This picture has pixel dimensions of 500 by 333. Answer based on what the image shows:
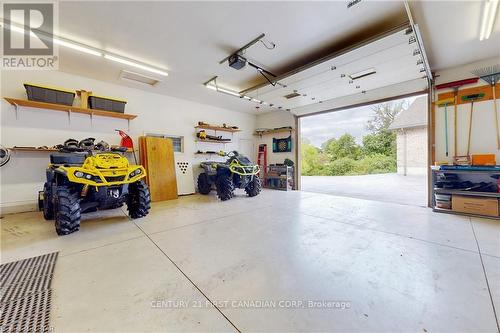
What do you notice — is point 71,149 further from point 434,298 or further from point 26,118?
point 434,298

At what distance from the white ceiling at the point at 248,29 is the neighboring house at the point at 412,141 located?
811 centimetres

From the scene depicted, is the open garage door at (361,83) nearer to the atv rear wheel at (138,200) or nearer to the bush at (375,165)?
the atv rear wheel at (138,200)

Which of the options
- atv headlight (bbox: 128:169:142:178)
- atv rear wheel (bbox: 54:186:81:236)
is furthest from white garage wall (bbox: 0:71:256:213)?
atv headlight (bbox: 128:169:142:178)

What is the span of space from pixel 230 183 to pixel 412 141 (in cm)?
1141

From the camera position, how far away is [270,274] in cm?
154

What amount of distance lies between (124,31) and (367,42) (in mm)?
3613

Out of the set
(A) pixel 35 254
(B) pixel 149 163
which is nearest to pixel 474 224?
(A) pixel 35 254

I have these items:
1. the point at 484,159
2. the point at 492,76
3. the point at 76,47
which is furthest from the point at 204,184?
the point at 492,76

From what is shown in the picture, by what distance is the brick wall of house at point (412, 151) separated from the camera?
398 inches

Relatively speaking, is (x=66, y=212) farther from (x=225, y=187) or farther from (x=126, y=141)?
(x=225, y=187)

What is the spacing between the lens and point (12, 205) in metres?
3.56

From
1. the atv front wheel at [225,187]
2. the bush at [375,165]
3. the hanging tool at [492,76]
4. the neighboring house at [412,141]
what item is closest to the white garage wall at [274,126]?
the atv front wheel at [225,187]

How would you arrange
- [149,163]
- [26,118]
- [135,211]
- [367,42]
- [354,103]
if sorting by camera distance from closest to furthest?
[367,42] → [135,211] → [26,118] → [149,163] → [354,103]

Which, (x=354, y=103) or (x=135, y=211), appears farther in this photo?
(x=354, y=103)
